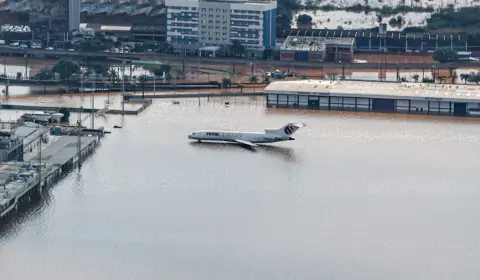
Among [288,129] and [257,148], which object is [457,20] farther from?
[257,148]

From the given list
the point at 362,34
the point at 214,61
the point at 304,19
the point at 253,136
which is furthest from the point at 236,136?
the point at 304,19

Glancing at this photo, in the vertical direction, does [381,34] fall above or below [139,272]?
above

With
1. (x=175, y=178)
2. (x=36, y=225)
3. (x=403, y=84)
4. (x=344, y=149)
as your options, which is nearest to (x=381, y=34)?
(x=403, y=84)

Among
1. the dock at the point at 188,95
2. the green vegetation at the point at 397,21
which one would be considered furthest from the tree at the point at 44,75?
the green vegetation at the point at 397,21

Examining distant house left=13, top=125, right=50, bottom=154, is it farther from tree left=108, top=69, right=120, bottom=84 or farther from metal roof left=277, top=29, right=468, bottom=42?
metal roof left=277, top=29, right=468, bottom=42

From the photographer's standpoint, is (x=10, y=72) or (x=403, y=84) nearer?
(x=403, y=84)

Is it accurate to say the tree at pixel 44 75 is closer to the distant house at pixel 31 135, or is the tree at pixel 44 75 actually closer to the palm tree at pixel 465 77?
the distant house at pixel 31 135

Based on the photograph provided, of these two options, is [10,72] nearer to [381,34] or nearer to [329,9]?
[381,34]
